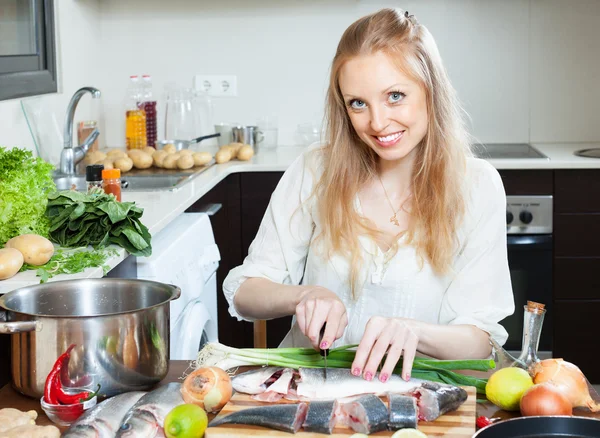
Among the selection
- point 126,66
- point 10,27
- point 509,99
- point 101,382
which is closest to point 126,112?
point 126,66

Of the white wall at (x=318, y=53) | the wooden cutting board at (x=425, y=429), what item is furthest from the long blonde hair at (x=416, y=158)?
the white wall at (x=318, y=53)

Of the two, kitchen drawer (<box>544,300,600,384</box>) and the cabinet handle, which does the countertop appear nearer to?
the cabinet handle

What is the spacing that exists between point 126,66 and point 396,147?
8.18 ft

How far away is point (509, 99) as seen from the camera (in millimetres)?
3734

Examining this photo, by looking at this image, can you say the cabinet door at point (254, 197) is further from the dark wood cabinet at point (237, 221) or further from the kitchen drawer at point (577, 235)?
the kitchen drawer at point (577, 235)

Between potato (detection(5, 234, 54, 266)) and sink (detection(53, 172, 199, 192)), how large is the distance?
97cm

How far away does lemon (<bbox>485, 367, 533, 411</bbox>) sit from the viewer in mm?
1106

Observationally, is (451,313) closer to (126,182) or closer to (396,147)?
(396,147)

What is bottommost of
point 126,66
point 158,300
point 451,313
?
point 451,313

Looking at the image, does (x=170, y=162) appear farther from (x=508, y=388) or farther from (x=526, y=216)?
(x=508, y=388)

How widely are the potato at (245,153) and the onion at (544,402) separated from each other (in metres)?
2.37

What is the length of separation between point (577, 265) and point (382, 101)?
74.9 inches

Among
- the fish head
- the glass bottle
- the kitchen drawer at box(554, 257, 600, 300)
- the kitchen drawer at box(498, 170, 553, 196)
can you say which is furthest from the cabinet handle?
the fish head

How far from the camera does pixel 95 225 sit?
187 cm
